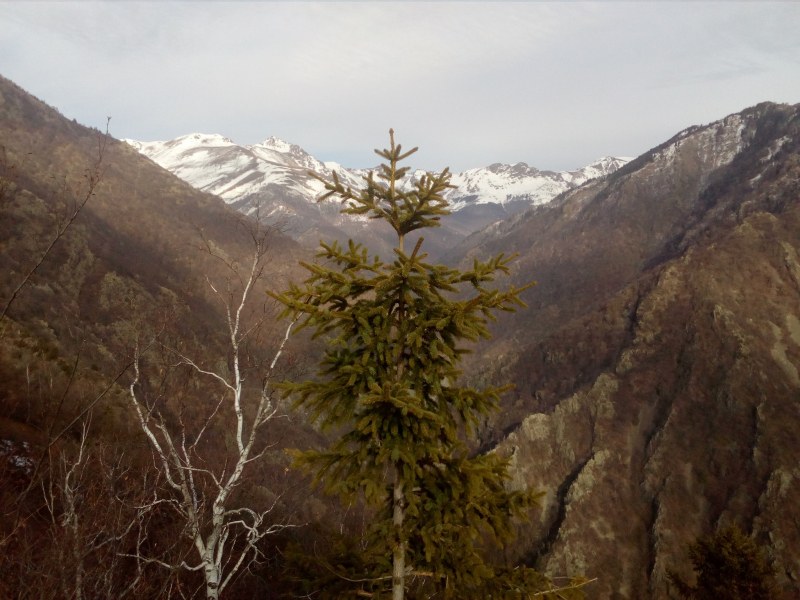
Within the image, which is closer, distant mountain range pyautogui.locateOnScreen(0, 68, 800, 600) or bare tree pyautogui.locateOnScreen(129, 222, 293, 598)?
bare tree pyautogui.locateOnScreen(129, 222, 293, 598)

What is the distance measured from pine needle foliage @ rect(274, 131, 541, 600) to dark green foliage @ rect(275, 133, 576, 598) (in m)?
0.02

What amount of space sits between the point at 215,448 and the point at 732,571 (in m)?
42.5

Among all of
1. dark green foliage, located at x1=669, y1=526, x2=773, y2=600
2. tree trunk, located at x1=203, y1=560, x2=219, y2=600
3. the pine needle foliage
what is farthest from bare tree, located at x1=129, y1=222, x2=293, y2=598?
dark green foliage, located at x1=669, y1=526, x2=773, y2=600

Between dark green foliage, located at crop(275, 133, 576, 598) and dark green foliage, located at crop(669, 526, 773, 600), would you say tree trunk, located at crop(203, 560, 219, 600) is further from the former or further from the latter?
dark green foliage, located at crop(669, 526, 773, 600)

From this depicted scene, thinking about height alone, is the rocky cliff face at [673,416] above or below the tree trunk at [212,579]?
below

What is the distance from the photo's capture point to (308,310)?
698 cm

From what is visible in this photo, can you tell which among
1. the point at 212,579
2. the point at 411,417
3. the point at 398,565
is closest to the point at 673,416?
the point at 398,565

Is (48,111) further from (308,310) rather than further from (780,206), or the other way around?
(780,206)

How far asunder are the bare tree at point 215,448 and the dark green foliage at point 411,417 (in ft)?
4.88

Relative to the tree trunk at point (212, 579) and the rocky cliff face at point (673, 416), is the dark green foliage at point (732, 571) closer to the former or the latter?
the tree trunk at point (212, 579)

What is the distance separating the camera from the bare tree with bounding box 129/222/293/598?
848cm

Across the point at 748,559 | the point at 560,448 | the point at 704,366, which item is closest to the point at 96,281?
the point at 748,559

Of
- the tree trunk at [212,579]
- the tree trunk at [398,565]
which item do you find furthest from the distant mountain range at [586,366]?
the tree trunk at [398,565]

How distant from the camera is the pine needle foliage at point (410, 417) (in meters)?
7.03
